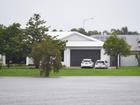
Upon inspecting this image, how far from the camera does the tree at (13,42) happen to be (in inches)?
2704

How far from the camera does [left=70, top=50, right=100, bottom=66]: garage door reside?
7956 cm

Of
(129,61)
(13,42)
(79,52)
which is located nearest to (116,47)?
(79,52)

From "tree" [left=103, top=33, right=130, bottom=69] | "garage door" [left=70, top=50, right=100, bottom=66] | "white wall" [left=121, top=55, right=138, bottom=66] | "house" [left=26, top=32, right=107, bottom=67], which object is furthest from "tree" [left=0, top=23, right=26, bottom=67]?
"white wall" [left=121, top=55, right=138, bottom=66]

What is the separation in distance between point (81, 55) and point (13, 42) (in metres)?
13.6

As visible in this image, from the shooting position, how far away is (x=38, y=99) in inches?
787

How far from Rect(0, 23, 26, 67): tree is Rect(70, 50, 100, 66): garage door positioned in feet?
32.1

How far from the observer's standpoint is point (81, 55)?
79.8m

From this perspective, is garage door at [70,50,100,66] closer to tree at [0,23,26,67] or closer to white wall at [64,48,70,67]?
white wall at [64,48,70,67]

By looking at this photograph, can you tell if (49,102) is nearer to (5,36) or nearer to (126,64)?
(5,36)

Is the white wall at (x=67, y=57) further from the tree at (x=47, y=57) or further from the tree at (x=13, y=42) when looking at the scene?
the tree at (x=47, y=57)

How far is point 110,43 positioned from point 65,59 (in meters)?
8.46

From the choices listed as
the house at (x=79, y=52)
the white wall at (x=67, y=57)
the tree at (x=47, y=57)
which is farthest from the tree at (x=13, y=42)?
the tree at (x=47, y=57)

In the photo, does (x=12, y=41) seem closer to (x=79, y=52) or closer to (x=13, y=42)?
(x=13, y=42)

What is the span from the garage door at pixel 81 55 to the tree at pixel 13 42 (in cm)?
980
